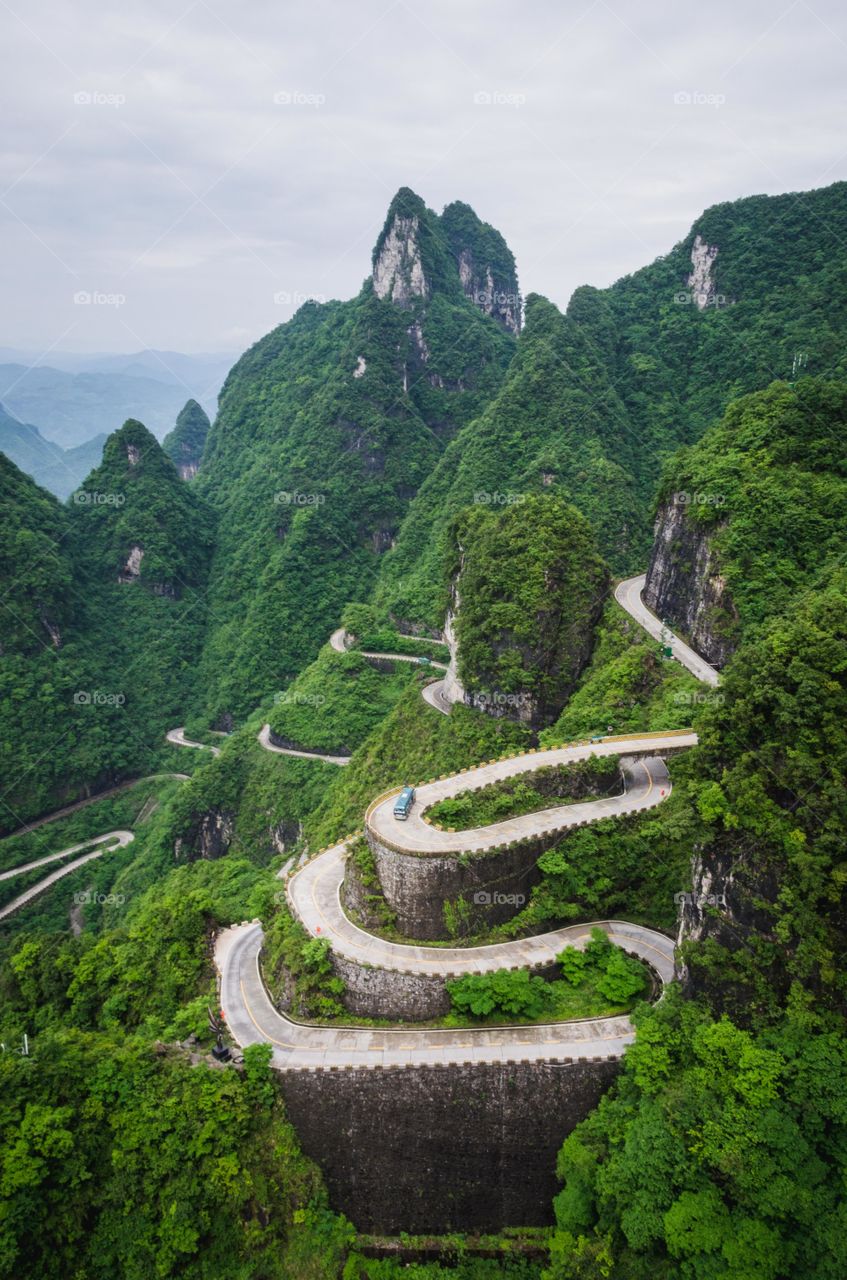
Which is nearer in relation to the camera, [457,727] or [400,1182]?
[400,1182]

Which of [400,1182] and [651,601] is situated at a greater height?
[651,601]

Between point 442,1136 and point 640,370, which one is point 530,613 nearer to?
point 442,1136

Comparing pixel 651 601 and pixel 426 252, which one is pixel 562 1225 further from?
pixel 426 252

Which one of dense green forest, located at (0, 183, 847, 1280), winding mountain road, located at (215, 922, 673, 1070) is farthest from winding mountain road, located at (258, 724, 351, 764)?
winding mountain road, located at (215, 922, 673, 1070)

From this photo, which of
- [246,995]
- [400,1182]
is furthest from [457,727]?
[400,1182]

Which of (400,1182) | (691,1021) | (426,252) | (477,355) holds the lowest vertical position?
(400,1182)

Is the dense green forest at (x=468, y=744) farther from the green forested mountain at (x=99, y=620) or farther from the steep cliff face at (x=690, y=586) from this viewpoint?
the steep cliff face at (x=690, y=586)

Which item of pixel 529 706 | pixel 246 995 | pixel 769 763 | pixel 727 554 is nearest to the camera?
pixel 769 763

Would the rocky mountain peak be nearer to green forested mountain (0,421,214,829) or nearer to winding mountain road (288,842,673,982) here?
green forested mountain (0,421,214,829)

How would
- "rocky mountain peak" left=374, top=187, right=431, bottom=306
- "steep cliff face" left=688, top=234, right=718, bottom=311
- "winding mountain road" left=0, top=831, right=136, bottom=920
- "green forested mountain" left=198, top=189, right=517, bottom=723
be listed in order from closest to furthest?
1. "winding mountain road" left=0, top=831, right=136, bottom=920
2. "steep cliff face" left=688, top=234, right=718, bottom=311
3. "green forested mountain" left=198, top=189, right=517, bottom=723
4. "rocky mountain peak" left=374, top=187, right=431, bottom=306
